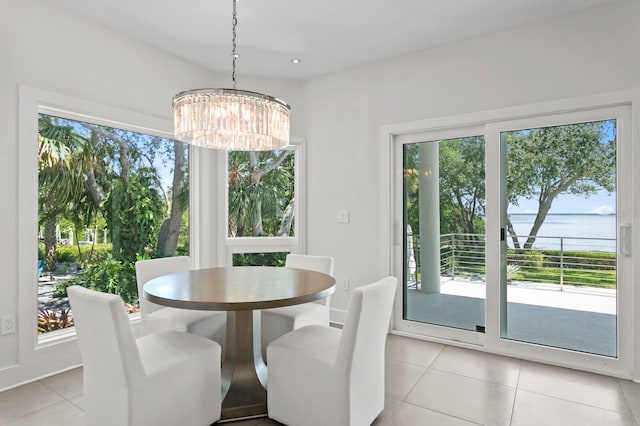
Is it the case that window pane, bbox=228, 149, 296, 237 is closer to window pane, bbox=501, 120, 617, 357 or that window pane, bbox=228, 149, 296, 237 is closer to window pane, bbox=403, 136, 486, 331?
window pane, bbox=403, 136, 486, 331

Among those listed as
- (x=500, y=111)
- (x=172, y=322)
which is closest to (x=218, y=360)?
(x=172, y=322)

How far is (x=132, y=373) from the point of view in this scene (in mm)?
1585

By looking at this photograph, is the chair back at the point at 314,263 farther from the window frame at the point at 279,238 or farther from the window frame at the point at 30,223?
the window frame at the point at 30,223

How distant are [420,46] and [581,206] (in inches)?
72.5

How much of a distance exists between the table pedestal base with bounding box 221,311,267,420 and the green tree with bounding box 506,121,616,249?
2.21 metres

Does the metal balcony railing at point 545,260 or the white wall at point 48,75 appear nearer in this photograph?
the white wall at point 48,75

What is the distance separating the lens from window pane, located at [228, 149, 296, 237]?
13.0 feet

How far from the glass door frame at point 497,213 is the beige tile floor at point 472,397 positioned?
0.13m

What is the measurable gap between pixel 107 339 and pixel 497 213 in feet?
9.29

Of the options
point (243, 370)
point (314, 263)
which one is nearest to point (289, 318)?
point (243, 370)

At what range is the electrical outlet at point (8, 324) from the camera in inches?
93.7

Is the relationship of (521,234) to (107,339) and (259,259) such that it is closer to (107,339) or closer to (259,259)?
(259,259)

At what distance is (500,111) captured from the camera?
9.67 ft

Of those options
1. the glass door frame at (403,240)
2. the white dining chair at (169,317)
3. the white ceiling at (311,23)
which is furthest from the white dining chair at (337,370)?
the white ceiling at (311,23)
